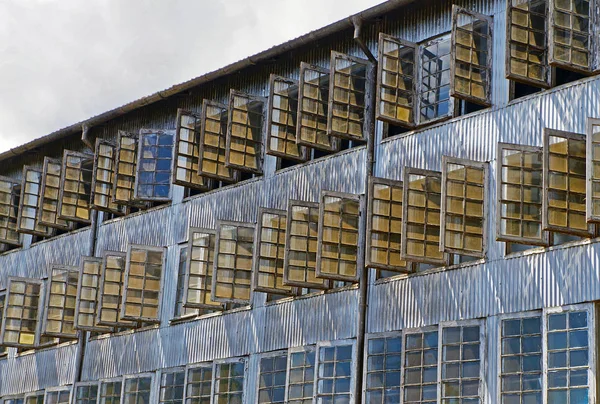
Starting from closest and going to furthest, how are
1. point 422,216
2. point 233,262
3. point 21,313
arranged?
1. point 422,216
2. point 233,262
3. point 21,313

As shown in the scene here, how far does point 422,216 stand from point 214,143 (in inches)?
284

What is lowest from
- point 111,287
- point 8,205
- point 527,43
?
point 111,287

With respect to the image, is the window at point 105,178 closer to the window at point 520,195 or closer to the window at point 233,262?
the window at point 233,262

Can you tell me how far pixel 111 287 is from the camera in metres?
32.0

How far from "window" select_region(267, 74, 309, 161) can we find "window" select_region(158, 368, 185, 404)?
5532mm

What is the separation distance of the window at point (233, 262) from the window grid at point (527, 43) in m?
7.60

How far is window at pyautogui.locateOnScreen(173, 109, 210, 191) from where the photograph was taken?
101ft

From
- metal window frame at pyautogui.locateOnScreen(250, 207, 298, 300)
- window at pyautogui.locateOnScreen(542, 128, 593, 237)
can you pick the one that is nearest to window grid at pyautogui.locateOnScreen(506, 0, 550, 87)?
window at pyautogui.locateOnScreen(542, 128, 593, 237)

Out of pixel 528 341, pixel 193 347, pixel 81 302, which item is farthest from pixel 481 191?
pixel 81 302

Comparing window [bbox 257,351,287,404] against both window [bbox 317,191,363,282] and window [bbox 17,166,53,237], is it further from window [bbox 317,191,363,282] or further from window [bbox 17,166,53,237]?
window [bbox 17,166,53,237]

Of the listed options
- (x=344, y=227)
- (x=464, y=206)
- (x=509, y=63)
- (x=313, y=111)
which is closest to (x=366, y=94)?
(x=313, y=111)

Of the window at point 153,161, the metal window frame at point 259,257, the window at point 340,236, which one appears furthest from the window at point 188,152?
the window at point 340,236

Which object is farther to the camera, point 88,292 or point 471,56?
point 88,292

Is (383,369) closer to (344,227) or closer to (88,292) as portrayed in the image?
(344,227)
